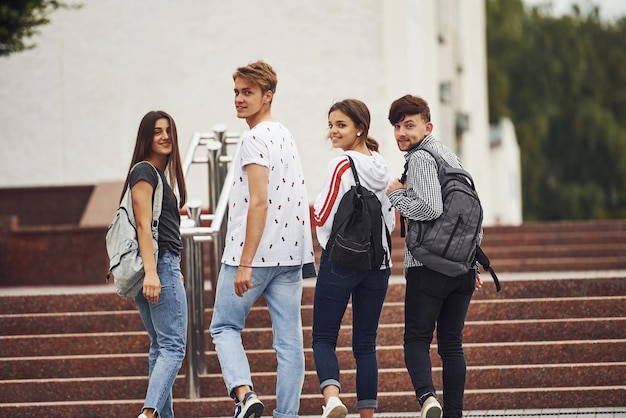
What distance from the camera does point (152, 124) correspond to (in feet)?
20.1

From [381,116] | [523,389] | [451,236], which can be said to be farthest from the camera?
[381,116]

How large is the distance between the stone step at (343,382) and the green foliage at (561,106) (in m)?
34.0

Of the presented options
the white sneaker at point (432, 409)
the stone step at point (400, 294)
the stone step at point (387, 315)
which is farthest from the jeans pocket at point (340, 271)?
the stone step at point (400, 294)

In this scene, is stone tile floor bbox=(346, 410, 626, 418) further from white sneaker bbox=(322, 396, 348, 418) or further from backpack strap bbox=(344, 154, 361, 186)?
backpack strap bbox=(344, 154, 361, 186)

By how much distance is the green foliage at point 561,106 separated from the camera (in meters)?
41.8

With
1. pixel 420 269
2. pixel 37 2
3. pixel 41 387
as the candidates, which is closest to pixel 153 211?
pixel 420 269

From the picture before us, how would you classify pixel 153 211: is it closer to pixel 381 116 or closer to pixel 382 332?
pixel 382 332

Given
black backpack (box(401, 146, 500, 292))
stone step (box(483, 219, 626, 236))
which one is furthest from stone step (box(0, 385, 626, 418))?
stone step (box(483, 219, 626, 236))

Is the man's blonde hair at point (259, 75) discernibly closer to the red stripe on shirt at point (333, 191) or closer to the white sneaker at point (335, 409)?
the red stripe on shirt at point (333, 191)

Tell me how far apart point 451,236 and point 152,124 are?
164 cm

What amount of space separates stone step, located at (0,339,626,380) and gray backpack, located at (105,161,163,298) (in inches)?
93.7

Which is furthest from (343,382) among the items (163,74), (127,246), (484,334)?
(163,74)

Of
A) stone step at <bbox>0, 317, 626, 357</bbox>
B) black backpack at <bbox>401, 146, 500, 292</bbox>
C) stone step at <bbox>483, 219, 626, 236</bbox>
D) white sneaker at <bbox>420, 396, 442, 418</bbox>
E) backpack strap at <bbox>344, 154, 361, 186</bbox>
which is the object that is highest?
backpack strap at <bbox>344, 154, 361, 186</bbox>

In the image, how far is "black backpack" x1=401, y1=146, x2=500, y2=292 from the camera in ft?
19.7
